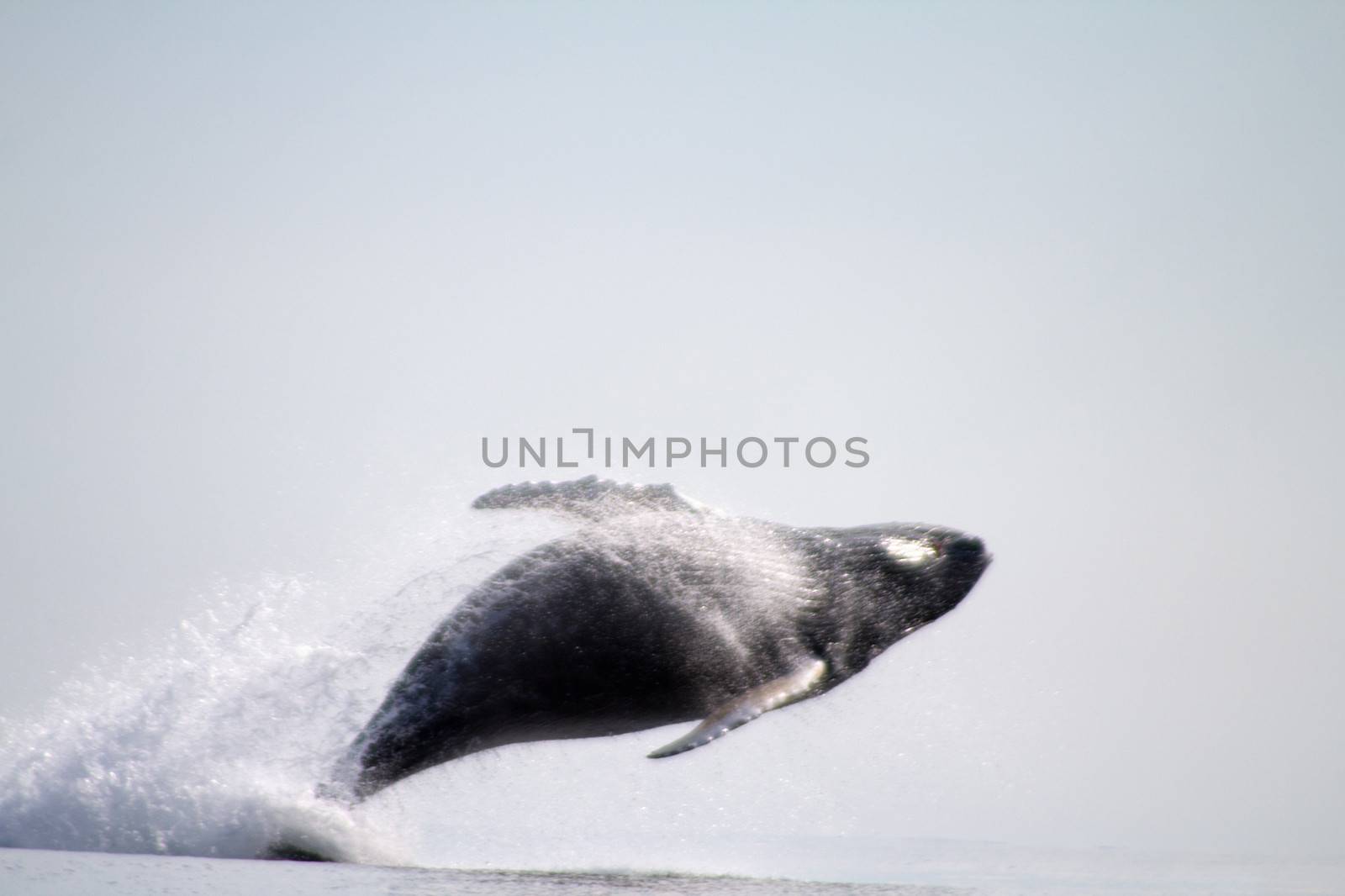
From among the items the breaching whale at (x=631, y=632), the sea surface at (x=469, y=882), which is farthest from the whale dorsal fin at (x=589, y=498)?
the sea surface at (x=469, y=882)

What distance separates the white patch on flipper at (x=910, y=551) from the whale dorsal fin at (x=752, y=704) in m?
1.51

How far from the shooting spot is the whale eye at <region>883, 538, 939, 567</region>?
13.2m

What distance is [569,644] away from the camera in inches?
474

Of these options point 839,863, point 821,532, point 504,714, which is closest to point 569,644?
point 504,714

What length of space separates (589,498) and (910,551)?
340cm

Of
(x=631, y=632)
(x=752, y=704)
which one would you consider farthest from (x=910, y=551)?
(x=631, y=632)

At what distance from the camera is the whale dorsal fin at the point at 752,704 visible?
36.7 feet

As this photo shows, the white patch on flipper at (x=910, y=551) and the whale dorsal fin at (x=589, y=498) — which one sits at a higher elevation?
the whale dorsal fin at (x=589, y=498)

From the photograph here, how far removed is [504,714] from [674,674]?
1.68m

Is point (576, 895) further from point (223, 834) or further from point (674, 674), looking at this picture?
point (223, 834)

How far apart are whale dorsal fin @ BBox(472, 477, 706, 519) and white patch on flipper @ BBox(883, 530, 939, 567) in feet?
6.79

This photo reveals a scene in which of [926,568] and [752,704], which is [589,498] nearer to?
[752,704]

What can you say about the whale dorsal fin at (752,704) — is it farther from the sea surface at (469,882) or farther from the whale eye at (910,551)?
the whale eye at (910,551)

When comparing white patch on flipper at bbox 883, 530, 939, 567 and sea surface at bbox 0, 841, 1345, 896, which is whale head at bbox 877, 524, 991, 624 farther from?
sea surface at bbox 0, 841, 1345, 896
